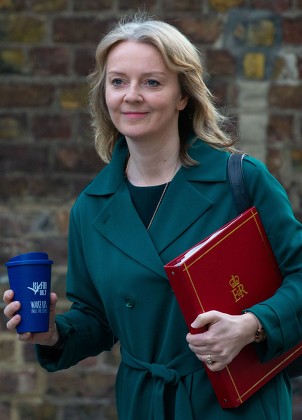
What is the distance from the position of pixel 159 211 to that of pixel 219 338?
19.7 inches

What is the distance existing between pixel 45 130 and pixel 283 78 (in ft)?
4.20

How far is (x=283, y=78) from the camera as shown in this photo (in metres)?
6.29

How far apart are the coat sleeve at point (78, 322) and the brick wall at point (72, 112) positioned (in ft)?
9.11

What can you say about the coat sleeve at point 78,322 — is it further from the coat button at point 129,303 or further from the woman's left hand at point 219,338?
the woman's left hand at point 219,338

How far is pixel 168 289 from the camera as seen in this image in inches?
130

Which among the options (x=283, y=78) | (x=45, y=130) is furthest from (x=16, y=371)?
(x=283, y=78)

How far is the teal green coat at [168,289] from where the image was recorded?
324 cm

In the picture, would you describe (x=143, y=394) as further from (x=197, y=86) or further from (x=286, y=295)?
(x=197, y=86)

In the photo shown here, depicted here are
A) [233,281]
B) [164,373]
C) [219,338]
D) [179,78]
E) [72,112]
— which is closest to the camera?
[219,338]

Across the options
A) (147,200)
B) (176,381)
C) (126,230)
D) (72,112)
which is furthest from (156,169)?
(72,112)

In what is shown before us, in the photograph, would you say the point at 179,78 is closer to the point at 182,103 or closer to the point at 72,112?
the point at 182,103

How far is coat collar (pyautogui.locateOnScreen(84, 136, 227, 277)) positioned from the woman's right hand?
0.87 ft

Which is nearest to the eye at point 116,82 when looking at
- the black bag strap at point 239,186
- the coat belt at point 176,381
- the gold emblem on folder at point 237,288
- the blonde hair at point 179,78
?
the blonde hair at point 179,78

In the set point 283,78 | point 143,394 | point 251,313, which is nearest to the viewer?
point 251,313
